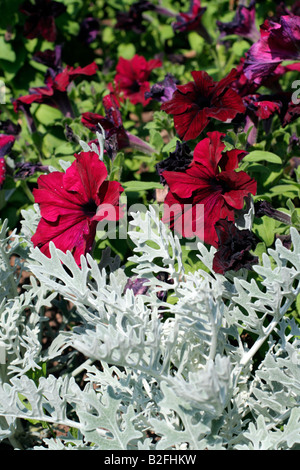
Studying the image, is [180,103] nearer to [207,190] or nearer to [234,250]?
[207,190]

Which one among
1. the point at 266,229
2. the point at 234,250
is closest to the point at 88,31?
the point at 266,229

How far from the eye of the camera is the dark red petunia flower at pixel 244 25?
1.87 metres

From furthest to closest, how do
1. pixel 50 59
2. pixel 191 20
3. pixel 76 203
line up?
1. pixel 191 20
2. pixel 50 59
3. pixel 76 203

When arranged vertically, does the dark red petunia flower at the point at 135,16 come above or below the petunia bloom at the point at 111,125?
above

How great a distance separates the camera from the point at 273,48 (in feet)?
4.63

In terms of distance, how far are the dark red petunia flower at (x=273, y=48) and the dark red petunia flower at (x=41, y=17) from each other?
1.03m

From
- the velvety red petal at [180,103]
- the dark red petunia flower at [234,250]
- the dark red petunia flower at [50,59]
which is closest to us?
the dark red petunia flower at [234,250]

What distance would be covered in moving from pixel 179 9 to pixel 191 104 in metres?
1.50

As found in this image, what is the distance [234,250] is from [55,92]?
0.99 m

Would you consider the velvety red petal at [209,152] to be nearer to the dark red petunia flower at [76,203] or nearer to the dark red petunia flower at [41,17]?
the dark red petunia flower at [76,203]

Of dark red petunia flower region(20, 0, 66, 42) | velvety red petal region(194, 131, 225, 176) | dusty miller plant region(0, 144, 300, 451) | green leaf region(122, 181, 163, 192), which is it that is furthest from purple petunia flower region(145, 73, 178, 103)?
dark red petunia flower region(20, 0, 66, 42)

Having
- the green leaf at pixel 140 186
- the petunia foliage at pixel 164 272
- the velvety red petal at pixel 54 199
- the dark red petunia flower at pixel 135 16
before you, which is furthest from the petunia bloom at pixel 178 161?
the dark red petunia flower at pixel 135 16

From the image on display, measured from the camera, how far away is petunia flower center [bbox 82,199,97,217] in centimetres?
125
